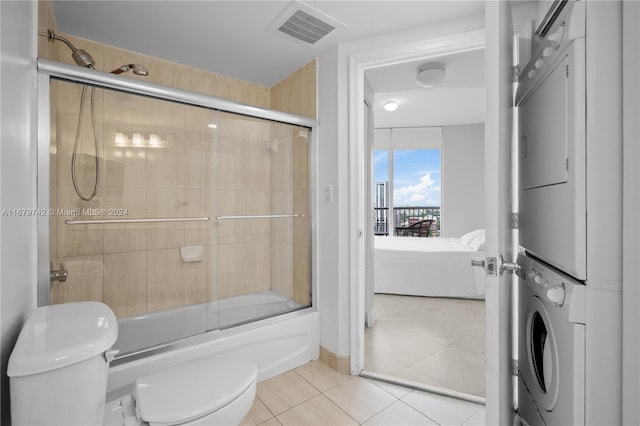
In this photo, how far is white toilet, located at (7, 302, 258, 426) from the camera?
85cm

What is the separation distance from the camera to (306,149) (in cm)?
240

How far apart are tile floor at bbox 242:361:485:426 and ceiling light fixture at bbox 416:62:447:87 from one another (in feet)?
8.01

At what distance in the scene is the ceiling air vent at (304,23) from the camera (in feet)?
5.72

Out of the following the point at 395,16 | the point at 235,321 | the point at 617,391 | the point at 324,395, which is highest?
the point at 395,16

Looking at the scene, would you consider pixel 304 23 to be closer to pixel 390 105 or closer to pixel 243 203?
pixel 243 203

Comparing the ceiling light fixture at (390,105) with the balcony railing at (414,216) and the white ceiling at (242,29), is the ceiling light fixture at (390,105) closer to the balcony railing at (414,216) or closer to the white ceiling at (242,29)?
the white ceiling at (242,29)

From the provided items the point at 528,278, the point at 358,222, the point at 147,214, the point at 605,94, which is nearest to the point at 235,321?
the point at 147,214

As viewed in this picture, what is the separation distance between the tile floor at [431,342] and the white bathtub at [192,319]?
0.87 meters

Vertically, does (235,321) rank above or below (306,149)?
below

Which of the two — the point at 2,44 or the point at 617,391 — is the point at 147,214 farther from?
the point at 617,391

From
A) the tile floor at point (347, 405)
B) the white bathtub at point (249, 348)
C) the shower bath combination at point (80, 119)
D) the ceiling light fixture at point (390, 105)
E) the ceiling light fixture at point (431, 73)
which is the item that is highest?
the ceiling light fixture at point (390, 105)

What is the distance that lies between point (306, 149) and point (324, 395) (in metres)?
1.76

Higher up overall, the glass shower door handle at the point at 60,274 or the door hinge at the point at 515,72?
the door hinge at the point at 515,72

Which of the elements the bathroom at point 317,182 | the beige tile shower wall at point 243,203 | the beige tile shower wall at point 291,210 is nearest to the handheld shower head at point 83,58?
the bathroom at point 317,182
